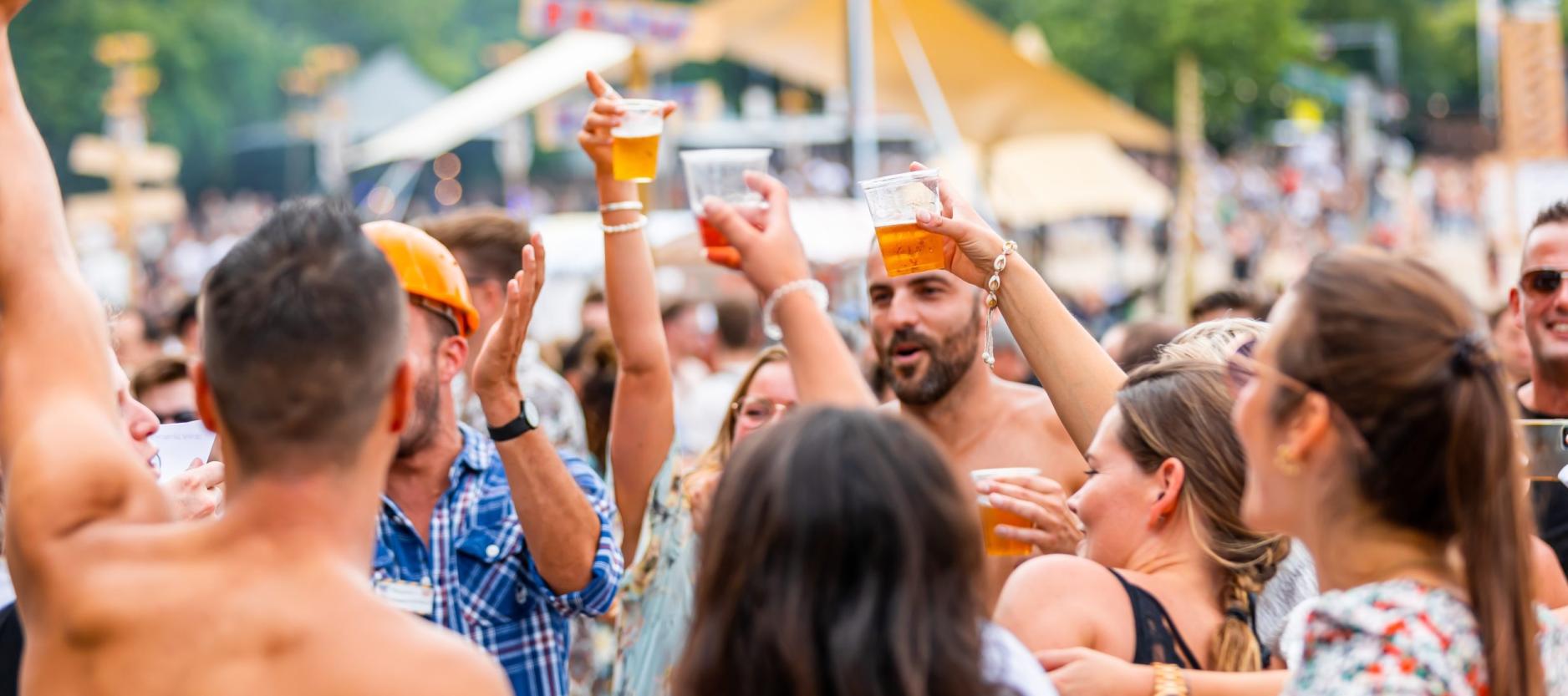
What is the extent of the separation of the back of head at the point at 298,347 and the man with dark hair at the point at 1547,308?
3.48m

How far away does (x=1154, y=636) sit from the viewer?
2658 millimetres

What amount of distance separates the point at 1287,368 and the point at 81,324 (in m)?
1.66

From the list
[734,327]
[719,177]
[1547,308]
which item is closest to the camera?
[719,177]

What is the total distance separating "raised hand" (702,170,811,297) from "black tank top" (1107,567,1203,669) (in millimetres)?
1108

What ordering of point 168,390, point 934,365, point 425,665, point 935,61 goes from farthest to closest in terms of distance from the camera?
point 935,61 → point 168,390 → point 934,365 → point 425,665

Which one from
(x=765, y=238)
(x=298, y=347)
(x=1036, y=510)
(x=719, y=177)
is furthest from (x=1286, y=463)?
(x=719, y=177)

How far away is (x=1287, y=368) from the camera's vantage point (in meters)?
2.12

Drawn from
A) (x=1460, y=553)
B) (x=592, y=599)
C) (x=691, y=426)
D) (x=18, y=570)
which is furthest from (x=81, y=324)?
(x=691, y=426)

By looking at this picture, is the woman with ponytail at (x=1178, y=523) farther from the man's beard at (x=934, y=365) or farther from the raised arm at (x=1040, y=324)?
the man's beard at (x=934, y=365)

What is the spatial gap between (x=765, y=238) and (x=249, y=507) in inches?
70.5

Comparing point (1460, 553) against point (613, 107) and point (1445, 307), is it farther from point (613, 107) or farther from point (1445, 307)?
point (613, 107)

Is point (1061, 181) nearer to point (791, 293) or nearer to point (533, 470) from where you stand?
point (791, 293)

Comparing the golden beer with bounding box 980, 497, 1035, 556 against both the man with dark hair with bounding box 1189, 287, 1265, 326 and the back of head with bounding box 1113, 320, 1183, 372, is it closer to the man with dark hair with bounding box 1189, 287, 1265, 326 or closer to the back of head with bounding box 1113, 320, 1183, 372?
the back of head with bounding box 1113, 320, 1183, 372

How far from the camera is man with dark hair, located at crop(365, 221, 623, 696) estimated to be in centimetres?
319
